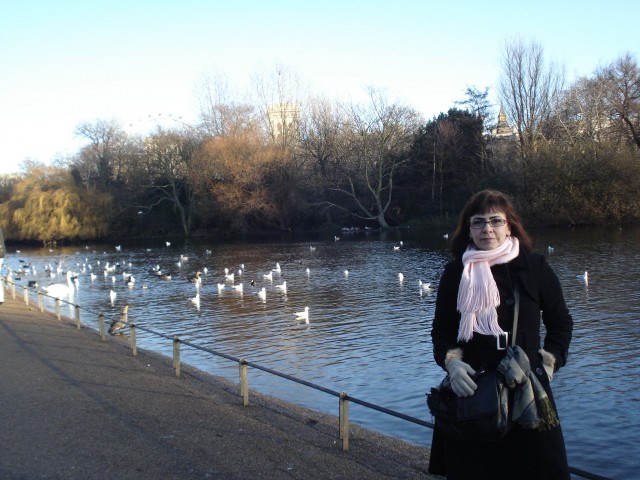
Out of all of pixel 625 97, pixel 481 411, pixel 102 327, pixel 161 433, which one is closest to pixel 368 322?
pixel 102 327

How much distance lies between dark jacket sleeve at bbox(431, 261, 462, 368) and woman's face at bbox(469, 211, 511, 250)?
0.54 ft

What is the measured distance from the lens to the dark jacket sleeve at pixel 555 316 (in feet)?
10.2

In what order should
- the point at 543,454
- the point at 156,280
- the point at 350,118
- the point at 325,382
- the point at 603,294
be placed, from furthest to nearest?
the point at 350,118 → the point at 156,280 → the point at 603,294 → the point at 325,382 → the point at 543,454

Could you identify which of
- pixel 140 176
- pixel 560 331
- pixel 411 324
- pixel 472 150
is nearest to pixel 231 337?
pixel 411 324

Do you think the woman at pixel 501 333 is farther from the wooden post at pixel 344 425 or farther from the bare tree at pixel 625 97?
the bare tree at pixel 625 97

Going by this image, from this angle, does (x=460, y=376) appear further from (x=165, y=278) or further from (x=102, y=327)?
(x=165, y=278)

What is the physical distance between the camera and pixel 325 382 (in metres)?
11.5

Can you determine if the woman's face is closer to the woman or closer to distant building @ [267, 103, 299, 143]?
the woman

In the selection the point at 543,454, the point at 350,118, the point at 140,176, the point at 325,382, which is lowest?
the point at 325,382

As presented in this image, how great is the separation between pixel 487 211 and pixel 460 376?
0.86m

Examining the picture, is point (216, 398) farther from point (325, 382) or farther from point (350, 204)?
point (350, 204)

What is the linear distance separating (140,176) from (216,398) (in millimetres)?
58389

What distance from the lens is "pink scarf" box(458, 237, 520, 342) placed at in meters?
3.04

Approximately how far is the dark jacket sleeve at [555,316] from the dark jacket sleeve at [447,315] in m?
0.42
